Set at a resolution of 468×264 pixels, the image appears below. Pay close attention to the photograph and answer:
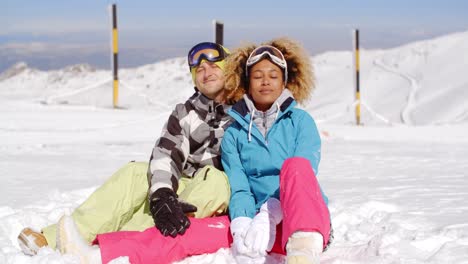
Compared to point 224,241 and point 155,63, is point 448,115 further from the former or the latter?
point 155,63

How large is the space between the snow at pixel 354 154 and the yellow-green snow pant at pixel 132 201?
262 mm

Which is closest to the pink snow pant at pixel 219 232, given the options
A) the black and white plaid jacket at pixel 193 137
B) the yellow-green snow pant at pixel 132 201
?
the yellow-green snow pant at pixel 132 201

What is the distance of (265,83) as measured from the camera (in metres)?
2.89

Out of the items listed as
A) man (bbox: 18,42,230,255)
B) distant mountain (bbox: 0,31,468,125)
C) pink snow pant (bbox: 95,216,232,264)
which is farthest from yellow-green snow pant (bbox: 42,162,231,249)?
distant mountain (bbox: 0,31,468,125)

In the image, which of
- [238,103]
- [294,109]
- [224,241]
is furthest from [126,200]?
[294,109]

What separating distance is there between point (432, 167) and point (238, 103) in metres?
3.38

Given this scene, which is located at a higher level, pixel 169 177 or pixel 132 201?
pixel 169 177

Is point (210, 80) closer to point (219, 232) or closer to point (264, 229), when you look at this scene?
point (219, 232)

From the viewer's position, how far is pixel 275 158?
9.10 feet

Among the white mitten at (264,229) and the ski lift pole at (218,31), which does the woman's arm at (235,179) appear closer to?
the white mitten at (264,229)

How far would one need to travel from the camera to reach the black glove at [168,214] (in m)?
2.62

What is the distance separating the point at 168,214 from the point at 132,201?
0.36 meters

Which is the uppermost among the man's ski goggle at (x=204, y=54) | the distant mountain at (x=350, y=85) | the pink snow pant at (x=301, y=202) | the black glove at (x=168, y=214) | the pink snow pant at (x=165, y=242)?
the man's ski goggle at (x=204, y=54)

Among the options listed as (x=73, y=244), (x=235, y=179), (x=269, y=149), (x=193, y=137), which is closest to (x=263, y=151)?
(x=269, y=149)
